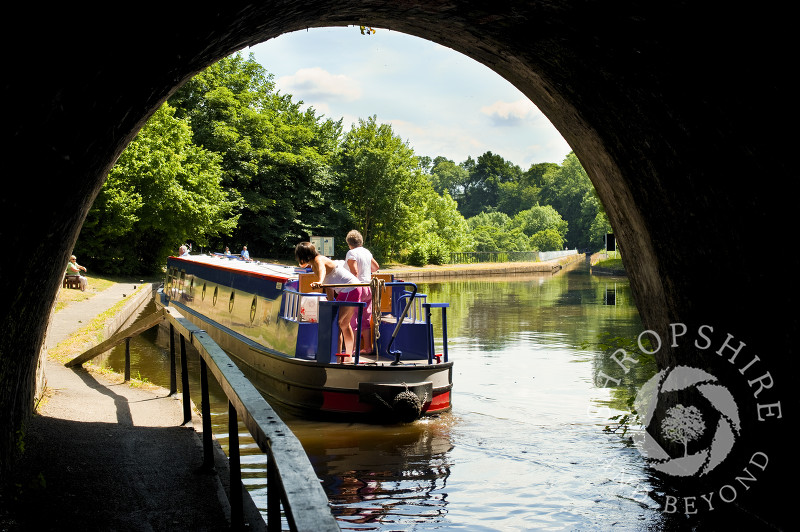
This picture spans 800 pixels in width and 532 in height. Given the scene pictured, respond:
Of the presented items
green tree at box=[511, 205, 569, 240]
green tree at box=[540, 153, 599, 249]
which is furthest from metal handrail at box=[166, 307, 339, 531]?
green tree at box=[540, 153, 599, 249]

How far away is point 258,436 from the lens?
112 inches

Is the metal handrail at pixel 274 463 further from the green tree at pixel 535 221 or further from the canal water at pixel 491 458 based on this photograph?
the green tree at pixel 535 221

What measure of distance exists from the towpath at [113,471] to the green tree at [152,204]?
2441 cm

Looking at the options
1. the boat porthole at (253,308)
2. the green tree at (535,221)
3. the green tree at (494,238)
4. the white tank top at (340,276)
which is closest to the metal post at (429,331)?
the white tank top at (340,276)

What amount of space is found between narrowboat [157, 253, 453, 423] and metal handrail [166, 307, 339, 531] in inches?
177

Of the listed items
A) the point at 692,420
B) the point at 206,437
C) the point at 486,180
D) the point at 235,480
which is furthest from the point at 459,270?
the point at 486,180

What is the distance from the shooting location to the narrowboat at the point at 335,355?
362 inches

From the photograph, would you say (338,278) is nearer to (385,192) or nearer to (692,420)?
(692,420)

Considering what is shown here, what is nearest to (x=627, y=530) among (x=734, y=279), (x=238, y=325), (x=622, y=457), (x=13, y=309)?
(x=622, y=457)

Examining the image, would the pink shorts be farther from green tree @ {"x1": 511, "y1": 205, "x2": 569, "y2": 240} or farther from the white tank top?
green tree @ {"x1": 511, "y1": 205, "x2": 569, "y2": 240}

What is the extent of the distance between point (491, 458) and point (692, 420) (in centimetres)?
338

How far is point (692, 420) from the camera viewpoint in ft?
16.2

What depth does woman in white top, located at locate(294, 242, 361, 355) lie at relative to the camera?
938 cm

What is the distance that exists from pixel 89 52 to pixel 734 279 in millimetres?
3102
